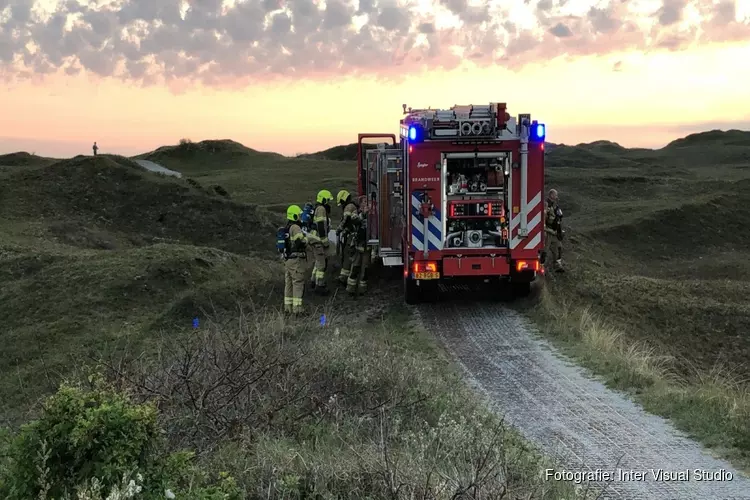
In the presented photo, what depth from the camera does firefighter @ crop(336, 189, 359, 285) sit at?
13047 mm

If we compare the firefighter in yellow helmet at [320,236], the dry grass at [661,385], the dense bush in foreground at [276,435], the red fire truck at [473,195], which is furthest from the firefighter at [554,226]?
the dense bush in foreground at [276,435]

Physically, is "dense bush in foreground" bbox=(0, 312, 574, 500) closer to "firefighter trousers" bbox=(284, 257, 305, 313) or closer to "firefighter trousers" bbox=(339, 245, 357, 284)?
"firefighter trousers" bbox=(284, 257, 305, 313)

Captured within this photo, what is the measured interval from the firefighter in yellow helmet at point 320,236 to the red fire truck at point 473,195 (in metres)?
2.04

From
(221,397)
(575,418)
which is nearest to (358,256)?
(575,418)

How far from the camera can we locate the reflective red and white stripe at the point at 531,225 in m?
11.1

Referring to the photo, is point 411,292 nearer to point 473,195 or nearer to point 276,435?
point 473,195

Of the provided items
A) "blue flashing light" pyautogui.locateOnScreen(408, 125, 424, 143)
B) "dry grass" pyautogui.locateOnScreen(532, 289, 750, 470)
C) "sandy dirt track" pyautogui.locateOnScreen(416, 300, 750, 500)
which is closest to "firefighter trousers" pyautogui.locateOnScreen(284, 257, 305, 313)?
"sandy dirt track" pyautogui.locateOnScreen(416, 300, 750, 500)

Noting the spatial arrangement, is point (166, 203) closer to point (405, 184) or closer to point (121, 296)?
point (121, 296)

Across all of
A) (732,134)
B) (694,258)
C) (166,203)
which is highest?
(732,134)

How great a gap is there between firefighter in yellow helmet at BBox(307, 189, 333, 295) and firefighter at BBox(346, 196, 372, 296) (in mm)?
514

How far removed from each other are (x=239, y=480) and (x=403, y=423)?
5.94 feet

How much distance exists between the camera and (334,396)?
5910 millimetres

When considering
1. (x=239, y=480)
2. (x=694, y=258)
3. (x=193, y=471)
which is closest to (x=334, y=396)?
(x=239, y=480)

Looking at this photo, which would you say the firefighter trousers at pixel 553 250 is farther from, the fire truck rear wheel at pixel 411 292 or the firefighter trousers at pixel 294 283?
the firefighter trousers at pixel 294 283
